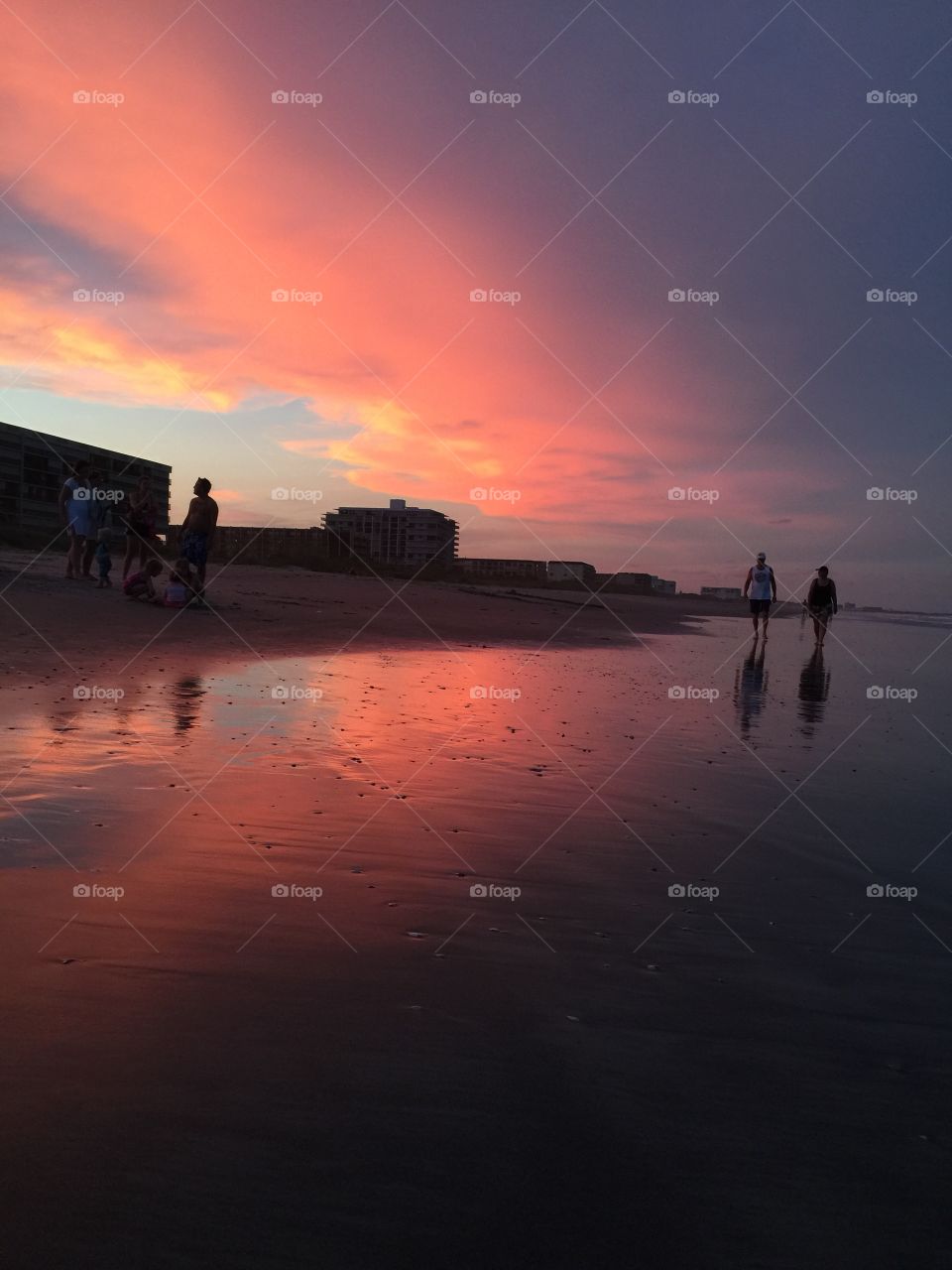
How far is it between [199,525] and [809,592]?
53.1 ft

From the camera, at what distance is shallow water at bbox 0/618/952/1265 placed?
2543 millimetres

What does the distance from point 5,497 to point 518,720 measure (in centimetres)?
3322

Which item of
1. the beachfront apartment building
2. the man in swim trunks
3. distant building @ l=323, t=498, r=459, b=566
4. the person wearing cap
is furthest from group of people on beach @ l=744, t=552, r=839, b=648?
distant building @ l=323, t=498, r=459, b=566

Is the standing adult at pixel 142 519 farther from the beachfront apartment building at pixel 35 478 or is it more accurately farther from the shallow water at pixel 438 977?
the beachfront apartment building at pixel 35 478

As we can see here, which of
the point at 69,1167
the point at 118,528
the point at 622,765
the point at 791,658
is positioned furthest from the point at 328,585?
the point at 69,1167

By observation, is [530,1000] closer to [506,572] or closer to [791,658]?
[791,658]

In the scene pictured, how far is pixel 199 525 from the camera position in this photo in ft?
66.2

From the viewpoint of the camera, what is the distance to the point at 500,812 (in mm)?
6586

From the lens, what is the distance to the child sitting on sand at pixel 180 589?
64.3ft

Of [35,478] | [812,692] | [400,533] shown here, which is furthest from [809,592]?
[400,533]

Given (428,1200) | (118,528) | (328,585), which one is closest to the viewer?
(428,1200)

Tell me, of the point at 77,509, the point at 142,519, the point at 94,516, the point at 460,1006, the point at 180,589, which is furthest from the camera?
the point at 94,516

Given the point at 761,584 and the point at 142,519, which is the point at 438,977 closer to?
the point at 142,519

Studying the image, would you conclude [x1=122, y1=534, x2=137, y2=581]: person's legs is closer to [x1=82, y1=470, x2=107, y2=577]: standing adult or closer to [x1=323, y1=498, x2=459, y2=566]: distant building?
[x1=82, y1=470, x2=107, y2=577]: standing adult
